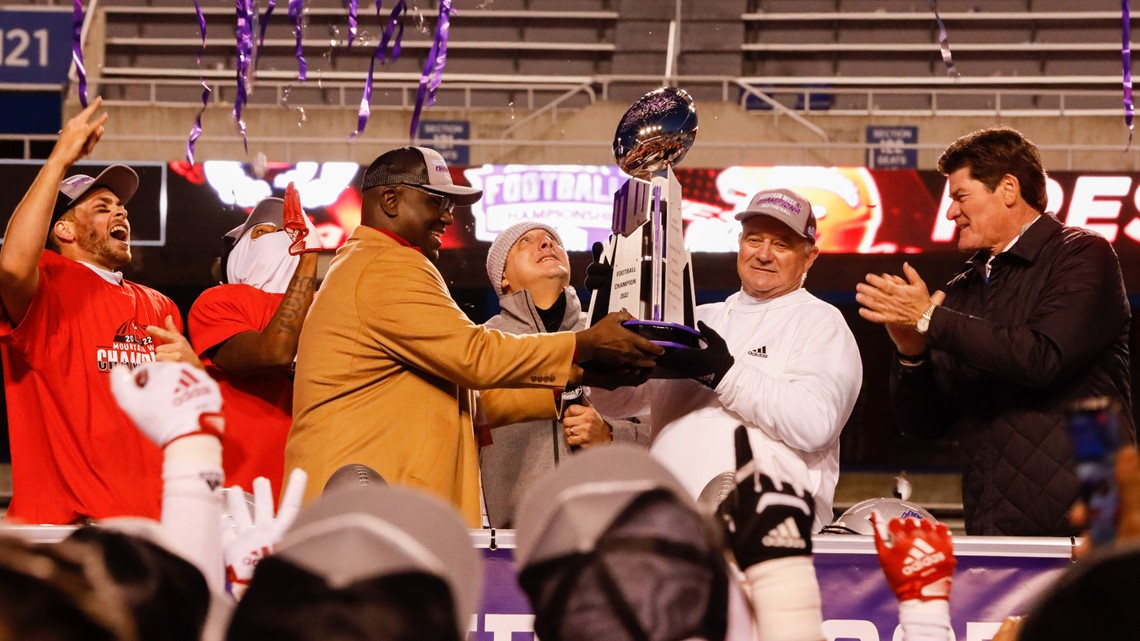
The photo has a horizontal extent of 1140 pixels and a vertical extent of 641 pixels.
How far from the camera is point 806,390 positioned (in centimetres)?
305

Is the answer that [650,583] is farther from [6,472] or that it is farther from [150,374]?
[6,472]

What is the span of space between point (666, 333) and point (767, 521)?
1454mm

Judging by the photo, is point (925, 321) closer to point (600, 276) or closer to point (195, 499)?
point (600, 276)

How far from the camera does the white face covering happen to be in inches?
169

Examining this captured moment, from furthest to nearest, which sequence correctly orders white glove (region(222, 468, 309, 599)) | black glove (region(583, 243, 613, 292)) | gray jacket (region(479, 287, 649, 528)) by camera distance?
gray jacket (region(479, 287, 649, 528)), black glove (region(583, 243, 613, 292)), white glove (region(222, 468, 309, 599))

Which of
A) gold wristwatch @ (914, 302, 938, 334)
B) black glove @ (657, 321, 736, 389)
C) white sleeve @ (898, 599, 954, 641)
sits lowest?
white sleeve @ (898, 599, 954, 641)

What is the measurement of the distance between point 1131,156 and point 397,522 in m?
11.1

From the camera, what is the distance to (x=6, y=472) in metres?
11.5

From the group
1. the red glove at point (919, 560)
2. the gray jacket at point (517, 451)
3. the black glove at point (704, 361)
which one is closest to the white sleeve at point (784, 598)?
the red glove at point (919, 560)

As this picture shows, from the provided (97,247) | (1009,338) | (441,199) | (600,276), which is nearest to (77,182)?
(97,247)

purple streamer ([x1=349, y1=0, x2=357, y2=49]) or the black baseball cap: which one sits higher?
purple streamer ([x1=349, y1=0, x2=357, y2=49])

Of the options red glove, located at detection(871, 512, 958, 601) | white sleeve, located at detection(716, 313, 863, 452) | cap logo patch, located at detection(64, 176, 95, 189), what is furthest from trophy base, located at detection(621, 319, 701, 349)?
cap logo patch, located at detection(64, 176, 95, 189)

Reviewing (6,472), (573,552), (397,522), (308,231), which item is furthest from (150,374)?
(6,472)

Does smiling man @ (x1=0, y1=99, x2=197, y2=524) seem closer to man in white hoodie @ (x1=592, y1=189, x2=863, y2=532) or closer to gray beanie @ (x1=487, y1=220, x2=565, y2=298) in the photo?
gray beanie @ (x1=487, y1=220, x2=565, y2=298)
